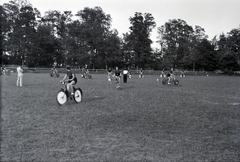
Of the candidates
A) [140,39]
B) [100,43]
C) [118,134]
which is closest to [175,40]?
[140,39]

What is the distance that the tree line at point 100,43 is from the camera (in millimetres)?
58812

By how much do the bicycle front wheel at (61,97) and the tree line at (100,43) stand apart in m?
48.8

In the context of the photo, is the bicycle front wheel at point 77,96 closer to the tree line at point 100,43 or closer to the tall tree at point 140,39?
the tree line at point 100,43

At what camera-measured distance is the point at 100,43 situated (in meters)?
61.4

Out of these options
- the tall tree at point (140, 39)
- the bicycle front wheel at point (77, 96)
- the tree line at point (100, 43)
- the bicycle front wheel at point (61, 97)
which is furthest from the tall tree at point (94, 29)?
the bicycle front wheel at point (61, 97)

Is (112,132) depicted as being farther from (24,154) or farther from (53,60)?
(53,60)

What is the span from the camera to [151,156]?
4.70 metres

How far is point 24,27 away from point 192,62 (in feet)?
171

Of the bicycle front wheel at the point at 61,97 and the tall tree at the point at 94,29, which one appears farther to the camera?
the tall tree at the point at 94,29

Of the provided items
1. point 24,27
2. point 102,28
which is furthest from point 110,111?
point 24,27

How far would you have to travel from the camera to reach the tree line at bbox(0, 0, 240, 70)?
193 feet

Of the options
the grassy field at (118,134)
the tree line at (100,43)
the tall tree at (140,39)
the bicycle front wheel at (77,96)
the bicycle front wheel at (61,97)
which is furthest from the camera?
the tall tree at (140,39)

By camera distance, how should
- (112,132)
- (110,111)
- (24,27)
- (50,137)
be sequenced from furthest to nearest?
(24,27)
(110,111)
(112,132)
(50,137)

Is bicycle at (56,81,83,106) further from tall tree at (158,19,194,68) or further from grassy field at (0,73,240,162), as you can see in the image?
tall tree at (158,19,194,68)
